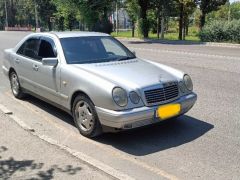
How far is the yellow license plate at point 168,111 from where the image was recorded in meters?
5.32

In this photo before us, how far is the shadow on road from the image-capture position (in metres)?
4.37

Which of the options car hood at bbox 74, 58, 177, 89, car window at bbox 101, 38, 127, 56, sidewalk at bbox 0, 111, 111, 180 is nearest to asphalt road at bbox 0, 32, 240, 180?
sidewalk at bbox 0, 111, 111, 180

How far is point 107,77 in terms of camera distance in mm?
5465

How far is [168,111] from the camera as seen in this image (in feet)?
17.8

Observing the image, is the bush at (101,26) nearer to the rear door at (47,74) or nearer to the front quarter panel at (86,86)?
the rear door at (47,74)

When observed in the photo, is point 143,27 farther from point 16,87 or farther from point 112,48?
point 112,48

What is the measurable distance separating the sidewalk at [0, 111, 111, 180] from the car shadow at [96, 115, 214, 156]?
819 mm

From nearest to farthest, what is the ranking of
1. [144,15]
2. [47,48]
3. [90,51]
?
[90,51]
[47,48]
[144,15]

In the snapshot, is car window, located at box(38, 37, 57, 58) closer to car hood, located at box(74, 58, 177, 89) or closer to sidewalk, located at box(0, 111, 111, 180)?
car hood, located at box(74, 58, 177, 89)

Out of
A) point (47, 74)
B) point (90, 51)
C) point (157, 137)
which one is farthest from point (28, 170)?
point (90, 51)

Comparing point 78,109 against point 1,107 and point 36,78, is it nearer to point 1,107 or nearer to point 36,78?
point 36,78

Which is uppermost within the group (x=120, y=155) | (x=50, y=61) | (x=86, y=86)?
(x=50, y=61)

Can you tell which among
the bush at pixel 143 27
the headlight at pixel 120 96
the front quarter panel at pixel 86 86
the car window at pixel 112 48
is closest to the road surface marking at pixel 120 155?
the front quarter panel at pixel 86 86

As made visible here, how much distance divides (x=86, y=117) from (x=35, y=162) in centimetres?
118
